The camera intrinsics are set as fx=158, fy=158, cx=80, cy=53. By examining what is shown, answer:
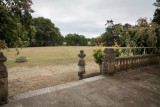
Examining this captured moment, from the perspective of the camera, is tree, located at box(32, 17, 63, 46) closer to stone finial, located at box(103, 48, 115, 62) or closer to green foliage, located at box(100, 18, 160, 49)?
green foliage, located at box(100, 18, 160, 49)

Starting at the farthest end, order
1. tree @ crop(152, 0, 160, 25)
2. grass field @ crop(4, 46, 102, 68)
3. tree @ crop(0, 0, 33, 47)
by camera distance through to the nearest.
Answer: grass field @ crop(4, 46, 102, 68) → tree @ crop(152, 0, 160, 25) → tree @ crop(0, 0, 33, 47)

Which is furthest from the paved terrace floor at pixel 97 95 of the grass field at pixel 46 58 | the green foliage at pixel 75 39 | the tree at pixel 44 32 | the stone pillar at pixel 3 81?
the green foliage at pixel 75 39

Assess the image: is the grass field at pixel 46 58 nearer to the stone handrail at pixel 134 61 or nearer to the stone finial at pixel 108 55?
the stone handrail at pixel 134 61

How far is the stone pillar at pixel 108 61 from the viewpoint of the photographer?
6.38 m

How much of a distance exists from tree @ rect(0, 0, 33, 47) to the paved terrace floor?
3.29 meters

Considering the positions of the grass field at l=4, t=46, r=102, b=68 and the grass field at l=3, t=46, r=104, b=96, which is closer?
the grass field at l=3, t=46, r=104, b=96

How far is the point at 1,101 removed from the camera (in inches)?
147

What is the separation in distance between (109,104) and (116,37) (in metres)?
8.20

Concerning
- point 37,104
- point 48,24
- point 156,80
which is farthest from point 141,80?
point 48,24

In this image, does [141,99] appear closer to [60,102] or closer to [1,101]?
[60,102]

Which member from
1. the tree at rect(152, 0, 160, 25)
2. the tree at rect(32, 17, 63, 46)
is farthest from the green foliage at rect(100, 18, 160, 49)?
the tree at rect(32, 17, 63, 46)

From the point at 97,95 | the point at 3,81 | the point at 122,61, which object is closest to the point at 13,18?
the point at 3,81

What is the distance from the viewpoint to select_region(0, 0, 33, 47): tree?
6148 mm

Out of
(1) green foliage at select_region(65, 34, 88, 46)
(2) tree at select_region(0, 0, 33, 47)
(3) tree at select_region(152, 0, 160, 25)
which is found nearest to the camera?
(2) tree at select_region(0, 0, 33, 47)
